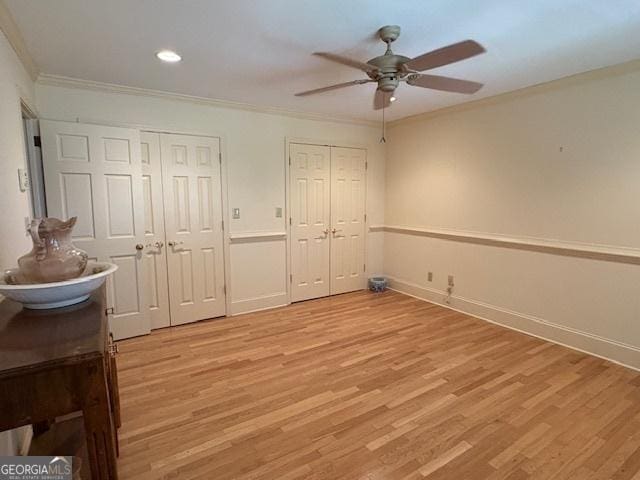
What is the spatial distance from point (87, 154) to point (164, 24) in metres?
1.66

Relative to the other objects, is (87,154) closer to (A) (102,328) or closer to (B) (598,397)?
(A) (102,328)

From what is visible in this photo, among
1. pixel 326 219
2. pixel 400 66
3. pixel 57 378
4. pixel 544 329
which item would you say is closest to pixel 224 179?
pixel 326 219

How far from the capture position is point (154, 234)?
363 cm

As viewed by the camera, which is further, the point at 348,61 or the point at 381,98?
the point at 381,98

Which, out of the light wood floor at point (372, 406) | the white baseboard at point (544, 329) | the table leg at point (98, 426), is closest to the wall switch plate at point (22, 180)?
the light wood floor at point (372, 406)

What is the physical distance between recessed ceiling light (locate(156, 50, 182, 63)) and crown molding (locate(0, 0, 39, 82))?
0.81 meters

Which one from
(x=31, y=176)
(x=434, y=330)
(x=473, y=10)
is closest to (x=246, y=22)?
(x=473, y=10)

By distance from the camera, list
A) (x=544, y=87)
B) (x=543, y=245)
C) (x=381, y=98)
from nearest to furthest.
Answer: (x=381, y=98)
(x=544, y=87)
(x=543, y=245)

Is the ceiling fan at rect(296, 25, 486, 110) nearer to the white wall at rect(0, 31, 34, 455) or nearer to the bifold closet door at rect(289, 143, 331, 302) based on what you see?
the white wall at rect(0, 31, 34, 455)

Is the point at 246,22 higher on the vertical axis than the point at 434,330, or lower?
higher

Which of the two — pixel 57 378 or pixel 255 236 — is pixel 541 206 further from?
pixel 57 378

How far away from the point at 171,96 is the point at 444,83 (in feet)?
8.77

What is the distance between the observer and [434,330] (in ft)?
12.0

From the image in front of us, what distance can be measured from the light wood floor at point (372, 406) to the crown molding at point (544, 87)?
2371mm
